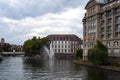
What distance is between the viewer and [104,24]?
105562mm

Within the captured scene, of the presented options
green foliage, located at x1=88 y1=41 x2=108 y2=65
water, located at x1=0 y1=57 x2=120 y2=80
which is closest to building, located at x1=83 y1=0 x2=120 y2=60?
green foliage, located at x1=88 y1=41 x2=108 y2=65

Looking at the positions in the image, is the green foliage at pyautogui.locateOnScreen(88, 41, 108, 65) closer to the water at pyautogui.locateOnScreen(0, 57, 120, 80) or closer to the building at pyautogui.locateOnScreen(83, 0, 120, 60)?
the building at pyautogui.locateOnScreen(83, 0, 120, 60)

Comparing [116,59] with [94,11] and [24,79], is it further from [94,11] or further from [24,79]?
[24,79]

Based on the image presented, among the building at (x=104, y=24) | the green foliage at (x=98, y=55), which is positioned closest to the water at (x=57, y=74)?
A: the green foliage at (x=98, y=55)

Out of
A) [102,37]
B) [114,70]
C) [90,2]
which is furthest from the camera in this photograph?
[90,2]

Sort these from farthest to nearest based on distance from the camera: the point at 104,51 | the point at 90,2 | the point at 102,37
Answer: the point at 90,2
the point at 102,37
the point at 104,51

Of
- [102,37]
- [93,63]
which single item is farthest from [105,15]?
[93,63]

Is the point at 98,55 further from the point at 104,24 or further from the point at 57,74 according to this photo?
the point at 57,74

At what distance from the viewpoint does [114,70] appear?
257ft

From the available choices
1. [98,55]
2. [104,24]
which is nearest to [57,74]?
[98,55]

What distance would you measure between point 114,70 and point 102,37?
31.3 m

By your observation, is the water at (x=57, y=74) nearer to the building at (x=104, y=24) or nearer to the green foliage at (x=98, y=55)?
the green foliage at (x=98, y=55)

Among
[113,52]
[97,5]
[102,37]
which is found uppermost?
[97,5]

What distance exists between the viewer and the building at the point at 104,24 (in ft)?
320
